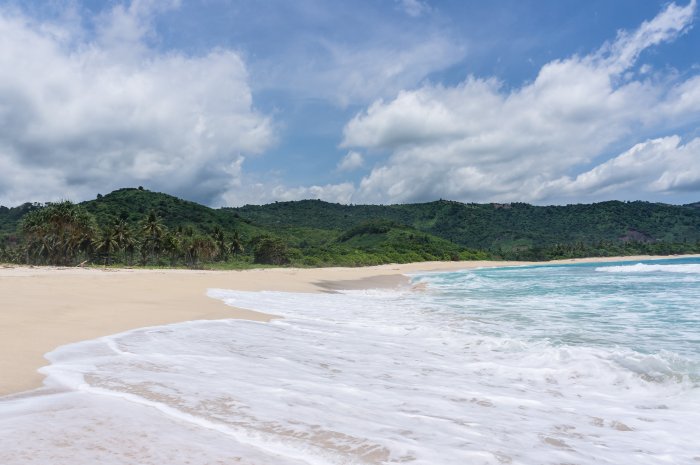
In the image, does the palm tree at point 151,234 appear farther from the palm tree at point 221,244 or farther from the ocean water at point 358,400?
the ocean water at point 358,400

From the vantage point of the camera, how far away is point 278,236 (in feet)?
370

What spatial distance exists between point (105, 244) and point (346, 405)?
63629 mm

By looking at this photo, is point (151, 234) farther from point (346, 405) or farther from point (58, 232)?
point (346, 405)

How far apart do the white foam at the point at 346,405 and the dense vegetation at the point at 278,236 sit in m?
54.6

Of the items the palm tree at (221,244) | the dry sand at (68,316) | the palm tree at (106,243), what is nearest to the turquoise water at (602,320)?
the dry sand at (68,316)

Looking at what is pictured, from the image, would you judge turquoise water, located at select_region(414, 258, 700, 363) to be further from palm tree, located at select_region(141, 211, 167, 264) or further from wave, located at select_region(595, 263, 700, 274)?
palm tree, located at select_region(141, 211, 167, 264)

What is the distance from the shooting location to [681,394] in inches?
252

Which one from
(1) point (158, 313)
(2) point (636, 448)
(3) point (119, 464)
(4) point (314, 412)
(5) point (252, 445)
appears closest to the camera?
(3) point (119, 464)

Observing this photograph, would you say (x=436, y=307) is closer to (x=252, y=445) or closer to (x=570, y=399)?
(x=570, y=399)

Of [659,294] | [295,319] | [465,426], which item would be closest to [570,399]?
[465,426]

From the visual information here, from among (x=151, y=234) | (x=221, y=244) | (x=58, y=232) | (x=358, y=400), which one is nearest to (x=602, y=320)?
(x=358, y=400)

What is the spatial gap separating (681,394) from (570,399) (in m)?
1.82

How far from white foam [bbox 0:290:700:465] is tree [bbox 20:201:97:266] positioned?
51.9 meters

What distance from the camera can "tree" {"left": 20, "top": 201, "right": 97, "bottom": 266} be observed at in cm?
5141
